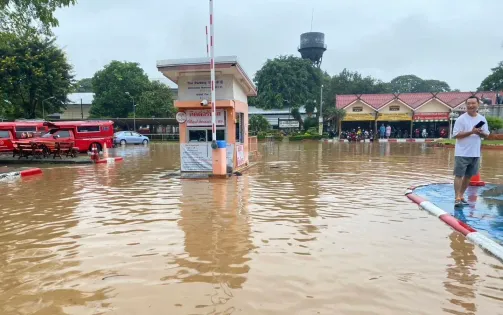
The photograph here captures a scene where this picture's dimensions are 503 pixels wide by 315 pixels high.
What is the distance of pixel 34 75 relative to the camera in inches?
1198

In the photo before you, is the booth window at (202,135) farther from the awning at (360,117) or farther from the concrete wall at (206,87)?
the awning at (360,117)

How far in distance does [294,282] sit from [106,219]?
12.9 ft

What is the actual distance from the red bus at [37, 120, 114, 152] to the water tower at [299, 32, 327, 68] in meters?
46.8

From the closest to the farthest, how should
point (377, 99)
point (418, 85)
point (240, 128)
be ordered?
1. point (240, 128)
2. point (377, 99)
3. point (418, 85)

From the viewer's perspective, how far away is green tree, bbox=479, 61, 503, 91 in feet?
171

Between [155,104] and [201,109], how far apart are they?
36.4m

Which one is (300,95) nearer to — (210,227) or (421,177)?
(421,177)

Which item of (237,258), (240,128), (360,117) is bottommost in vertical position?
(237,258)

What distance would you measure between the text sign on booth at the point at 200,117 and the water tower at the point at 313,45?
2102 inches

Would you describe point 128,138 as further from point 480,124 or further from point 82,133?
point 480,124

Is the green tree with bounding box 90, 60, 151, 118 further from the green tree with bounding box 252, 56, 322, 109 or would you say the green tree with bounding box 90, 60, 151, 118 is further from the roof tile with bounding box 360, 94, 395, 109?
the roof tile with bounding box 360, 94, 395, 109

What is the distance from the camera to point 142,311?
2.98 m

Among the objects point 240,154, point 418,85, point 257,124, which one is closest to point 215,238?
point 240,154

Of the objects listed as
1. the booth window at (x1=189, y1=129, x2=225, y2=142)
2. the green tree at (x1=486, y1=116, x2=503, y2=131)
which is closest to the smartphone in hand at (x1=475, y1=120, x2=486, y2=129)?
the booth window at (x1=189, y1=129, x2=225, y2=142)
